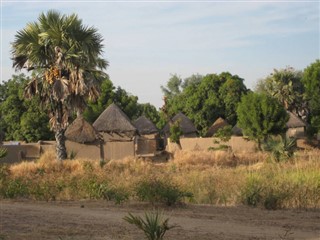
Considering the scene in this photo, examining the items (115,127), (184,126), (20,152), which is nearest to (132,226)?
(20,152)

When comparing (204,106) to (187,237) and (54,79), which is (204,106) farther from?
(187,237)

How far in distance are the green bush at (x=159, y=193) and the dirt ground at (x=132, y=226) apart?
0.26m

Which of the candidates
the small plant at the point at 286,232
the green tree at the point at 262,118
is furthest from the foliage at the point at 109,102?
the small plant at the point at 286,232

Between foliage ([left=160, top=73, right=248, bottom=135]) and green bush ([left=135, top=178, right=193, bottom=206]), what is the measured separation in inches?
1681

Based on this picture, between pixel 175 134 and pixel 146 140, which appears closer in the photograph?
pixel 146 140

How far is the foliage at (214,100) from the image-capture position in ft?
183

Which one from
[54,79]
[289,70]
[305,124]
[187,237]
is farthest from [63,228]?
[289,70]

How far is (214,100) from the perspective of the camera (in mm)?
55656

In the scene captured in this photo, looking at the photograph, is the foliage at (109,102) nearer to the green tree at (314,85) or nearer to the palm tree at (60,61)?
the green tree at (314,85)

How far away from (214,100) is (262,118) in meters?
15.9

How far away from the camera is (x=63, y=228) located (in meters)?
9.19

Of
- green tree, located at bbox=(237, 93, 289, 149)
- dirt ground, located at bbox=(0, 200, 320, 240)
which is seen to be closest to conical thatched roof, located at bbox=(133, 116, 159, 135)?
green tree, located at bbox=(237, 93, 289, 149)

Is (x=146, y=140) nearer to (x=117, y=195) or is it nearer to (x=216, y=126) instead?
(x=216, y=126)

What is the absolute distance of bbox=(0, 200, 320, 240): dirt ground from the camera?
8656mm
